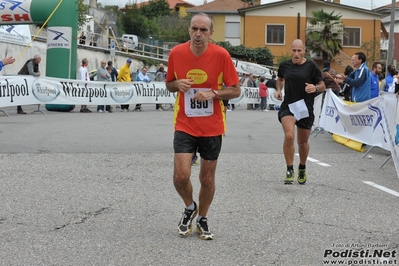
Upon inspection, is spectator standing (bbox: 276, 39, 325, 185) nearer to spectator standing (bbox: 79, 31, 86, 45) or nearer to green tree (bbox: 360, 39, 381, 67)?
spectator standing (bbox: 79, 31, 86, 45)

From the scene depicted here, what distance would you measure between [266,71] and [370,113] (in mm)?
32936

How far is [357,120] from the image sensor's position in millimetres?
14422

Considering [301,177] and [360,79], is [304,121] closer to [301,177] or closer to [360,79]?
[301,177]

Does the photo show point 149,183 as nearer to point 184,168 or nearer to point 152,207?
point 152,207

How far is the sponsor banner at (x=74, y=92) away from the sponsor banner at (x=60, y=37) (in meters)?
1.43

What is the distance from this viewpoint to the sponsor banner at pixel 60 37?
23.5m

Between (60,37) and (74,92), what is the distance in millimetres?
1969

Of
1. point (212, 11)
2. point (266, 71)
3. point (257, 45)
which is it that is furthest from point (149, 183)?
point (212, 11)

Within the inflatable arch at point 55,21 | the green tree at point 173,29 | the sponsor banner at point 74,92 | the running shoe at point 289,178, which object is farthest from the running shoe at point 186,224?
the green tree at point 173,29

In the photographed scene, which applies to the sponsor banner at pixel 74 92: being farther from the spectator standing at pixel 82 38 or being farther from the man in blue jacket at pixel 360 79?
the spectator standing at pixel 82 38

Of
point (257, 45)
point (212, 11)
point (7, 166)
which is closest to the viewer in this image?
point (7, 166)

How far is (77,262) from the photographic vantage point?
5289mm

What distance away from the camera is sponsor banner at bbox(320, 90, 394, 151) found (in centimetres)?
1302

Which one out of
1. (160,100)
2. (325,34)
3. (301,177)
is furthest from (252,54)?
(301,177)
